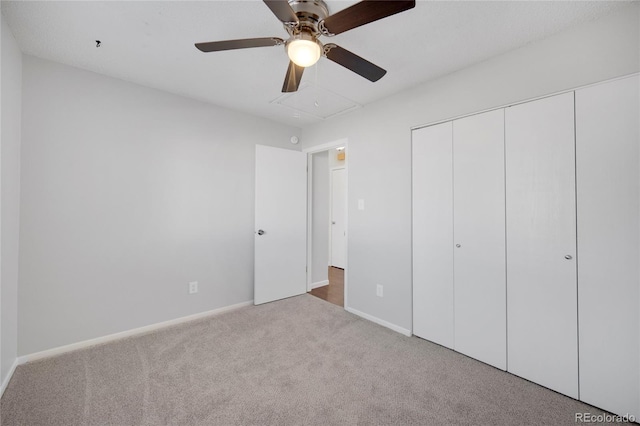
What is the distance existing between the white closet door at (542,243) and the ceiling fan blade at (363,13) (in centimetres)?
140

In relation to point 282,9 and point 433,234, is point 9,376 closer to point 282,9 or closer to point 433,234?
point 282,9

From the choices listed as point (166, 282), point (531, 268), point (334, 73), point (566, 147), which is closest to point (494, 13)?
point (566, 147)

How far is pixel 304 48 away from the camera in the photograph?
1.45m

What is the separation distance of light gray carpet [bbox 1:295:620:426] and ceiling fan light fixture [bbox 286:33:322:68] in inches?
81.9

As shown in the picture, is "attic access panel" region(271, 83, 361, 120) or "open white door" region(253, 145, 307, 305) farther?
"open white door" region(253, 145, 307, 305)

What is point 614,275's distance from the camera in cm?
166

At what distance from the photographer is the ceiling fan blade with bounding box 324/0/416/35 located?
1190 millimetres

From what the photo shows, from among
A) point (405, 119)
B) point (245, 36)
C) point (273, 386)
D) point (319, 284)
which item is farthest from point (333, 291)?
point (245, 36)

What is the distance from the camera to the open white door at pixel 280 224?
3.51 meters

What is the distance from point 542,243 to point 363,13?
1916 millimetres

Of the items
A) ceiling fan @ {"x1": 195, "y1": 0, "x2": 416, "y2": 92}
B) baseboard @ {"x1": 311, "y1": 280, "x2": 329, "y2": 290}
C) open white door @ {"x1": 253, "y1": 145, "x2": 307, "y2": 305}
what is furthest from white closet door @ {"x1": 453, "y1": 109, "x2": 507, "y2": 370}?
baseboard @ {"x1": 311, "y1": 280, "x2": 329, "y2": 290}

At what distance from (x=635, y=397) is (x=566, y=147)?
155 cm

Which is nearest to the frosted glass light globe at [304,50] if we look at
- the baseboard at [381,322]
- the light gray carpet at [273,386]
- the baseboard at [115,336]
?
the light gray carpet at [273,386]
